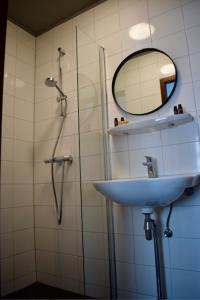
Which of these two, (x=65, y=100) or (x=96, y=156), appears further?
(x=65, y=100)

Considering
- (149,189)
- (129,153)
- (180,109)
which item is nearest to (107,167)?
(129,153)

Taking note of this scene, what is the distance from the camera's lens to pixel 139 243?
1.50m

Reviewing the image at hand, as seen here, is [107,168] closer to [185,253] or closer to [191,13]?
[185,253]

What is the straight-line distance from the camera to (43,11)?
78.8 inches

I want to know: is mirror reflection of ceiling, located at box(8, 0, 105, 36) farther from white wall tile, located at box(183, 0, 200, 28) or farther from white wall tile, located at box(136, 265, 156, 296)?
white wall tile, located at box(136, 265, 156, 296)

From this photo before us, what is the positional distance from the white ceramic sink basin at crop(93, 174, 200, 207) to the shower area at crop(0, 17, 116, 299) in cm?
20

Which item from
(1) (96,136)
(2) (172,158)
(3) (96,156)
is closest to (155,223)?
(2) (172,158)

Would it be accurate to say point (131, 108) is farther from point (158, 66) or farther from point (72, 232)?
point (72, 232)

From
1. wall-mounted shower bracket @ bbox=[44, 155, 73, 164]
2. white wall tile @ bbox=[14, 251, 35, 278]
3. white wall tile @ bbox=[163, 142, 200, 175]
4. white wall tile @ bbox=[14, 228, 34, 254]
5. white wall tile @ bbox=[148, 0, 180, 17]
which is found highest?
white wall tile @ bbox=[148, 0, 180, 17]

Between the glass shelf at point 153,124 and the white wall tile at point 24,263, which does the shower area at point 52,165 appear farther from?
the glass shelf at point 153,124

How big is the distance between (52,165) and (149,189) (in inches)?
41.8

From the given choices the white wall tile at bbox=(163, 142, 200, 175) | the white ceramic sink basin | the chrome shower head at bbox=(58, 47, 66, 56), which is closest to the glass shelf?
the white wall tile at bbox=(163, 142, 200, 175)

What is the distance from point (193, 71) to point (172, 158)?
2.01ft

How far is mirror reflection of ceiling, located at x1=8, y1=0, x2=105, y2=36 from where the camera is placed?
191 centimetres
